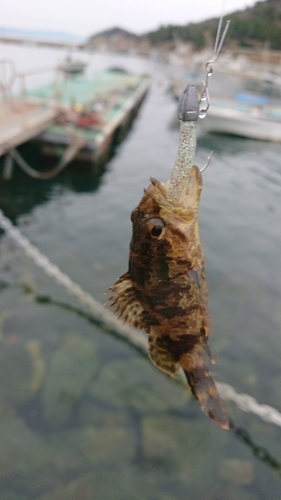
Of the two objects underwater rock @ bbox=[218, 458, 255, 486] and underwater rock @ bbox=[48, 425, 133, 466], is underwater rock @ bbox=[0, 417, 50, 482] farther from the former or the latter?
underwater rock @ bbox=[218, 458, 255, 486]

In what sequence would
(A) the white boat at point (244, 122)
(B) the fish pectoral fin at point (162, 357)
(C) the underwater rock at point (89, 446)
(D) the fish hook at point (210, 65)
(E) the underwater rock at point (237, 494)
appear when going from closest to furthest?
1. (D) the fish hook at point (210, 65)
2. (B) the fish pectoral fin at point (162, 357)
3. (E) the underwater rock at point (237, 494)
4. (C) the underwater rock at point (89, 446)
5. (A) the white boat at point (244, 122)

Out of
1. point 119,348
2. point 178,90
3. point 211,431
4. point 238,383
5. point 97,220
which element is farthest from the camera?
point 178,90

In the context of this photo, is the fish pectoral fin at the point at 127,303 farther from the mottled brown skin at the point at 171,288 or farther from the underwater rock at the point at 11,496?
the underwater rock at the point at 11,496

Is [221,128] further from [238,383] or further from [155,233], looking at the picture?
[155,233]

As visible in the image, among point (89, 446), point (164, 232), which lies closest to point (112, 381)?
point (89, 446)

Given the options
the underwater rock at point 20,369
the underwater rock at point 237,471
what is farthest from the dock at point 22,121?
the underwater rock at point 237,471

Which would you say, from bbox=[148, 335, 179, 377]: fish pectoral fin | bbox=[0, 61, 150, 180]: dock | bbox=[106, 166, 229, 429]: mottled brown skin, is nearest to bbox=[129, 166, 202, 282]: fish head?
bbox=[106, 166, 229, 429]: mottled brown skin

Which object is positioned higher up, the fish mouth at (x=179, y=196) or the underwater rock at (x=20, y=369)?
the fish mouth at (x=179, y=196)

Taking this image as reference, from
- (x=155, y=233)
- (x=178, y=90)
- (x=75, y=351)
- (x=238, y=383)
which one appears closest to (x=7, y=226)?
(x=75, y=351)
